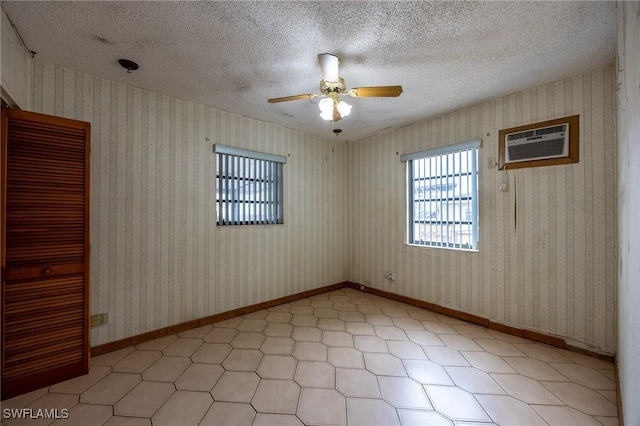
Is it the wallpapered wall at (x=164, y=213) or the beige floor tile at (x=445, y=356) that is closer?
the beige floor tile at (x=445, y=356)

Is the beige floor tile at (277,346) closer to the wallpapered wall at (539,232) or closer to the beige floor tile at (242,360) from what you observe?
the beige floor tile at (242,360)

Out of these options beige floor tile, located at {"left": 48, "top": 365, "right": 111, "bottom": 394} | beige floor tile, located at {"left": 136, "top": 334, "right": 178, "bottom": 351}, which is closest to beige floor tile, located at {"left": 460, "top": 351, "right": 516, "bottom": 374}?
beige floor tile, located at {"left": 136, "top": 334, "right": 178, "bottom": 351}

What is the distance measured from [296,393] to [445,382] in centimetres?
111

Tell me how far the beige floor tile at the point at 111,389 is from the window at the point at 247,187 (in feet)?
5.45

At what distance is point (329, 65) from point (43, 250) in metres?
2.48

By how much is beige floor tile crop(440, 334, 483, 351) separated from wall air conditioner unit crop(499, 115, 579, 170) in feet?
5.99

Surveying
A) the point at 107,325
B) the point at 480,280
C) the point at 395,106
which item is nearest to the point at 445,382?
the point at 480,280

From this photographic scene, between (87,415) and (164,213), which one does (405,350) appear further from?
(164,213)

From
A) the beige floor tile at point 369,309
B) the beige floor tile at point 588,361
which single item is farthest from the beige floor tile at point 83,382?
the beige floor tile at point 588,361

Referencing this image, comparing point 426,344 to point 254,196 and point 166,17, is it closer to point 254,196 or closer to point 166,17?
point 254,196

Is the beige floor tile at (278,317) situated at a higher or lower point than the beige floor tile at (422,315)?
lower

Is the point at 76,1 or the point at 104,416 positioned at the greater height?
the point at 76,1

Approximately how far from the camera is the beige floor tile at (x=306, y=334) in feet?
8.69

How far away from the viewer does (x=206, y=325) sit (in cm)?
300
